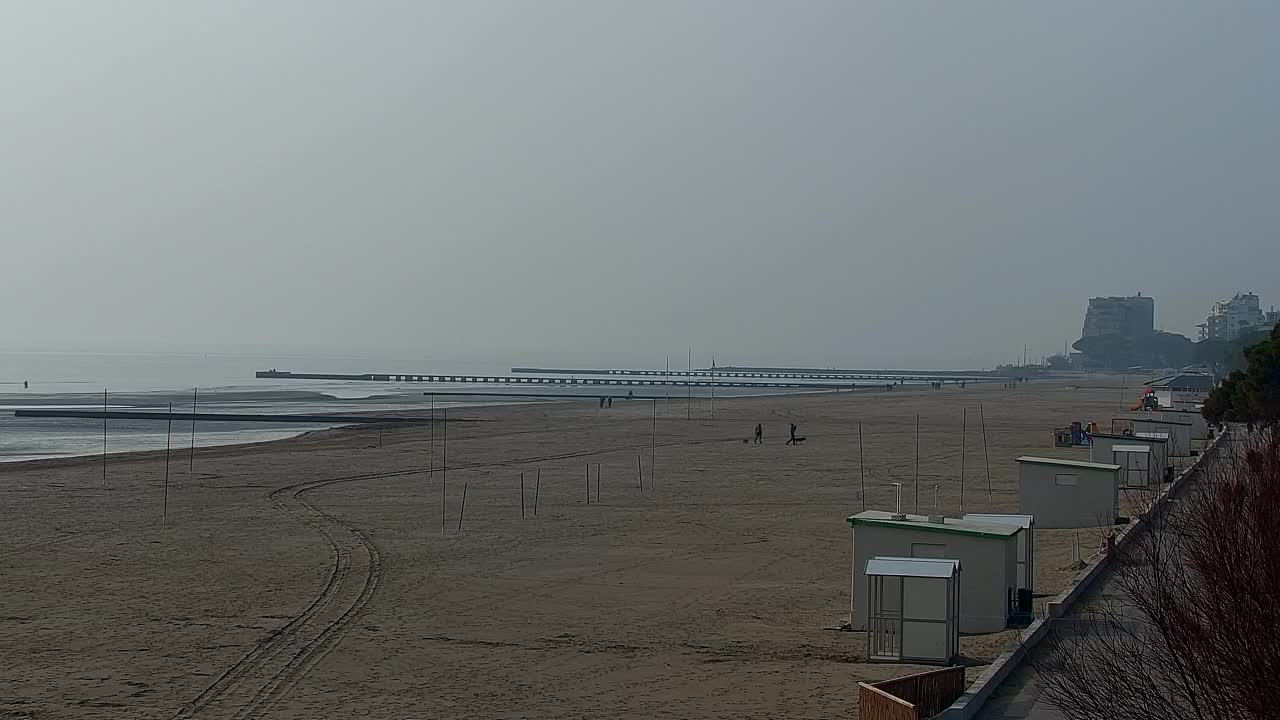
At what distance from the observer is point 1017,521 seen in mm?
21359

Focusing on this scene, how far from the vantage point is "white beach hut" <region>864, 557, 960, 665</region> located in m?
16.9

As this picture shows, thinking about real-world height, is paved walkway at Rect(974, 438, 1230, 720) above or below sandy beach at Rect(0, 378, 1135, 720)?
above

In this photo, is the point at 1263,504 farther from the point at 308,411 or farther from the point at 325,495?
the point at 308,411

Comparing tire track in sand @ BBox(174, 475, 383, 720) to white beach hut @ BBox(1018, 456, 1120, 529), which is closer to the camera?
tire track in sand @ BBox(174, 475, 383, 720)

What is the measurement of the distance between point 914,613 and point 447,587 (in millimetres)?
9303

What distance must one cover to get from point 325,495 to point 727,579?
59.8 ft

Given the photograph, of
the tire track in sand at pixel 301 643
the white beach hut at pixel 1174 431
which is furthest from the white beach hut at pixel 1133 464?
the tire track in sand at pixel 301 643

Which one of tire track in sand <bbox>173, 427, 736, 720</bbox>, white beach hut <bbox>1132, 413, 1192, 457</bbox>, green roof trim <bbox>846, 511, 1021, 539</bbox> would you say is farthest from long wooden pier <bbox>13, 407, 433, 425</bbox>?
green roof trim <bbox>846, 511, 1021, 539</bbox>

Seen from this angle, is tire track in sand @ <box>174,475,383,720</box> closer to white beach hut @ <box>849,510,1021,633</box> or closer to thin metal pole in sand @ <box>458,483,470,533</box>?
thin metal pole in sand @ <box>458,483,470,533</box>

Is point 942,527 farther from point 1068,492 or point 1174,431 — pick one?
point 1174,431

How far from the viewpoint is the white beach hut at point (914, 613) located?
1692 cm

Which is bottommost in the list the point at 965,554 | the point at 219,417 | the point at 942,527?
the point at 219,417

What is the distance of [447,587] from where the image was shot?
76.5ft

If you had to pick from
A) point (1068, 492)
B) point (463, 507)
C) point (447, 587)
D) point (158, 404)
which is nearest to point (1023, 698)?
point (447, 587)
